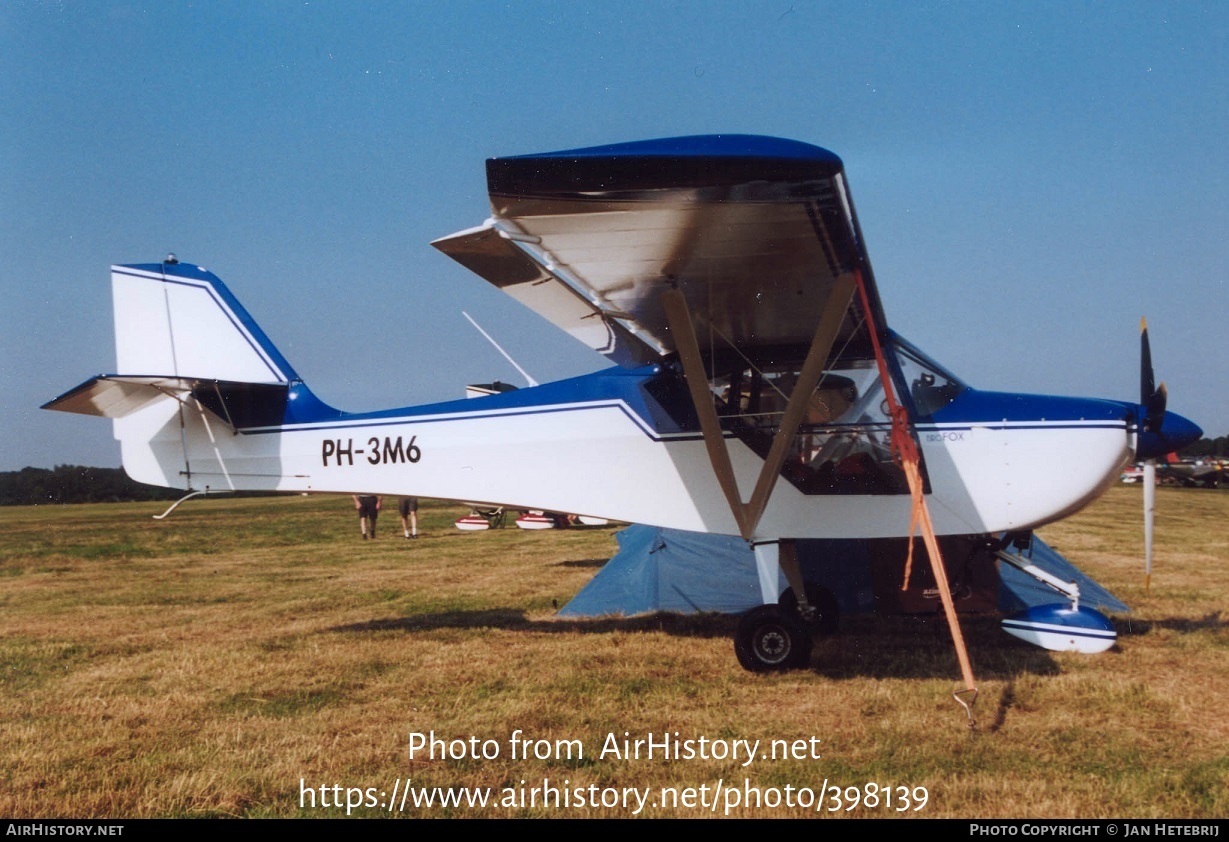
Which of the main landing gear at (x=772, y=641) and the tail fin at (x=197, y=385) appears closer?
the main landing gear at (x=772, y=641)

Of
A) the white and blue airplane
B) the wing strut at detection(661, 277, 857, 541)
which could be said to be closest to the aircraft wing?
the white and blue airplane

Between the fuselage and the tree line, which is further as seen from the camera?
the tree line

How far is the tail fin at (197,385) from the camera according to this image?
6.94 m

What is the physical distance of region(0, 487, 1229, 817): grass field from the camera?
3.41 m

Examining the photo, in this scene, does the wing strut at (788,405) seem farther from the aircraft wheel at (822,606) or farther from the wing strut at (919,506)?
the aircraft wheel at (822,606)

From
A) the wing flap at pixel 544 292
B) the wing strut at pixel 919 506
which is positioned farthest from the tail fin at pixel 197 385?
the wing strut at pixel 919 506

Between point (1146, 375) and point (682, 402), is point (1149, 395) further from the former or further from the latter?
point (682, 402)

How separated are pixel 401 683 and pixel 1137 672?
4.47 metres

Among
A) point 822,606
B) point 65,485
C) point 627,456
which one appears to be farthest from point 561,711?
point 65,485

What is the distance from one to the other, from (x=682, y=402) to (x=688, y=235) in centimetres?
192

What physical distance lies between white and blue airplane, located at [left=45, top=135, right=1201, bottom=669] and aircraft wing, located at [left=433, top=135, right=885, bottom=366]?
1cm

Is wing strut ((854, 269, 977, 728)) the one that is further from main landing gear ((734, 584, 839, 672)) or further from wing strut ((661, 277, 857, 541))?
main landing gear ((734, 584, 839, 672))

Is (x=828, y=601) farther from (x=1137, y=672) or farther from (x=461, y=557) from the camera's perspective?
(x=461, y=557)

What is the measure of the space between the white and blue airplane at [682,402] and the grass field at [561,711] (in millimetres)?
749
